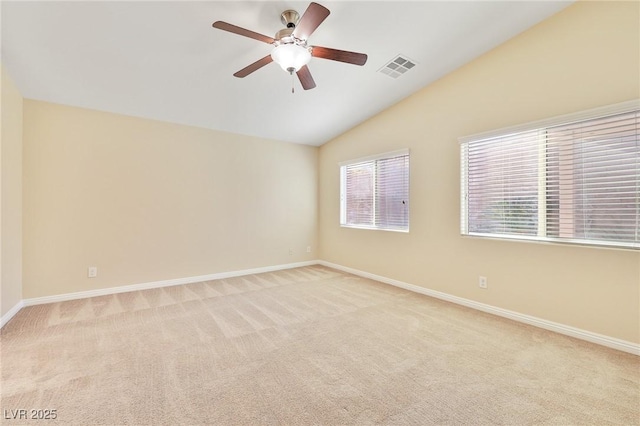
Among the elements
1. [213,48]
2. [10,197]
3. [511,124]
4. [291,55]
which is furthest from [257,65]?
[10,197]

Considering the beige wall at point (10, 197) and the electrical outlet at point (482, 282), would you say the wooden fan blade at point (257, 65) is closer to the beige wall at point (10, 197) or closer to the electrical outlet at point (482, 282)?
the beige wall at point (10, 197)

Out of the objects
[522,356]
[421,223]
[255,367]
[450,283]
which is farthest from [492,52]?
[255,367]

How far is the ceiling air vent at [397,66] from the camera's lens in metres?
3.17

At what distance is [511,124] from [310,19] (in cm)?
244

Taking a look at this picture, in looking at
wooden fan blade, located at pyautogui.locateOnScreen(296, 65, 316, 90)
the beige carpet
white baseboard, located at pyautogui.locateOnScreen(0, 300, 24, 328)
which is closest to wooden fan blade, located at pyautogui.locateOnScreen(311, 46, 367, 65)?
wooden fan blade, located at pyautogui.locateOnScreen(296, 65, 316, 90)

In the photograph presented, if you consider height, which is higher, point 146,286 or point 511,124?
point 511,124

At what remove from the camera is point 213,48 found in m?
2.76

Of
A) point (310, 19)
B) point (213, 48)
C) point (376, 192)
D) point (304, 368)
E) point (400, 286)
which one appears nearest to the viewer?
point (310, 19)

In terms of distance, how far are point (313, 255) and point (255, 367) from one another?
3805 millimetres

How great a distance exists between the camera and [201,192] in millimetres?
4516

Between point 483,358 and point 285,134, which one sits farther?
point 285,134

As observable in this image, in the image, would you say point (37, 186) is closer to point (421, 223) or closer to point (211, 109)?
point (211, 109)

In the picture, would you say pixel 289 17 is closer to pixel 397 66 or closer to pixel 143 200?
pixel 397 66

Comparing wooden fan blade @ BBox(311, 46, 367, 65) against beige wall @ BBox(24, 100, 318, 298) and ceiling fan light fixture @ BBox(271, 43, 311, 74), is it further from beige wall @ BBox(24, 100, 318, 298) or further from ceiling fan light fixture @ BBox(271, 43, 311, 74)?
beige wall @ BBox(24, 100, 318, 298)
